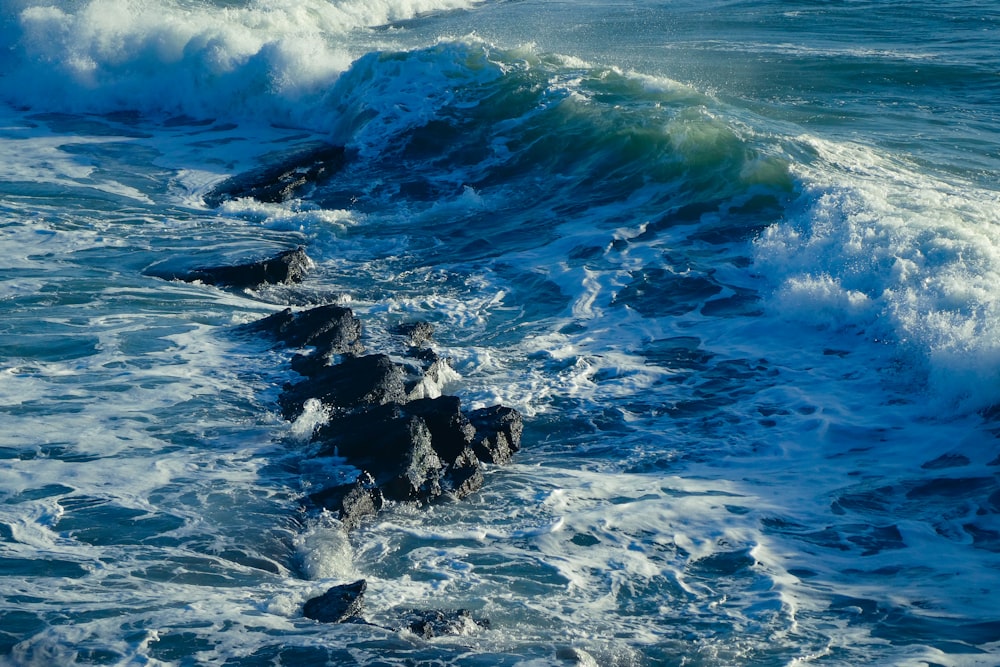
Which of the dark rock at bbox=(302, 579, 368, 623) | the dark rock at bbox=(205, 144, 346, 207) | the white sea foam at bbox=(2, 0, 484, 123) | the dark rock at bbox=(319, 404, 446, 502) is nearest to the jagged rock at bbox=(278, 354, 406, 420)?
the dark rock at bbox=(319, 404, 446, 502)

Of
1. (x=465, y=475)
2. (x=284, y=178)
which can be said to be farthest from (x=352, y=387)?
(x=284, y=178)

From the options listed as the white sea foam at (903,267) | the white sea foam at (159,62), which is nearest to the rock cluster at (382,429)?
the white sea foam at (903,267)

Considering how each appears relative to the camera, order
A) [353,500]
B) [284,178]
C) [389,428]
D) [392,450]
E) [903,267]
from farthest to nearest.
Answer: [284,178]
[903,267]
[389,428]
[392,450]
[353,500]

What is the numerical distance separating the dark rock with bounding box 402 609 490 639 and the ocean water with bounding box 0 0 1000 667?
0.10 meters

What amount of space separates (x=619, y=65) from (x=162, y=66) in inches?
390

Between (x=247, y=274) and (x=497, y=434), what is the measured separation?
483 cm

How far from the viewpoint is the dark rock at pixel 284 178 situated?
16.1 meters

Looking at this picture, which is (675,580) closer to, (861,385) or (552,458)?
(552,458)

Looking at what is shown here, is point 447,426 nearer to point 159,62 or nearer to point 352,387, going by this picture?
point 352,387

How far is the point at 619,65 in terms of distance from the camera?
23.7 meters

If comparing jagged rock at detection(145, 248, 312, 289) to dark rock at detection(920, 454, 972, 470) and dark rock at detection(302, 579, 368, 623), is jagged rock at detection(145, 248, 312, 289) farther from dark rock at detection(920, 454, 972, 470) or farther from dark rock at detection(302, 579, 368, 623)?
dark rock at detection(920, 454, 972, 470)

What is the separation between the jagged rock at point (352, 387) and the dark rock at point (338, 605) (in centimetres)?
253

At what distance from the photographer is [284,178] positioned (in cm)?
1677

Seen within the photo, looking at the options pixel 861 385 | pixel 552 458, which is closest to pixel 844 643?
pixel 552 458
